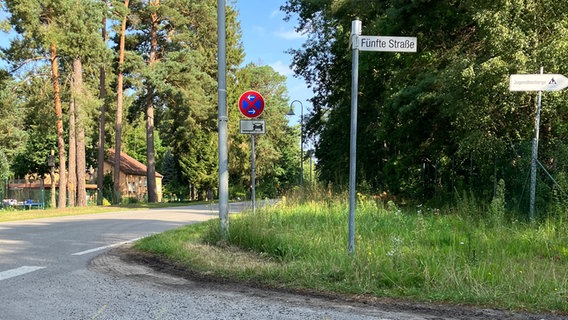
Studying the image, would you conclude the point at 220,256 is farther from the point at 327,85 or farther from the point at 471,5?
the point at 327,85

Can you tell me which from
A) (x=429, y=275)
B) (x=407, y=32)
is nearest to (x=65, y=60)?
(x=407, y=32)

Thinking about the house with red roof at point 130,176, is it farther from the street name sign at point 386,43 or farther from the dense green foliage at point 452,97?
the street name sign at point 386,43

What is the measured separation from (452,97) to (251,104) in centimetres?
549

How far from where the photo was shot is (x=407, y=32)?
560 inches

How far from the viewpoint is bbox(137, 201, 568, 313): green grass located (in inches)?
190

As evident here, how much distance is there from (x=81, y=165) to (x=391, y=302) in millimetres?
29041

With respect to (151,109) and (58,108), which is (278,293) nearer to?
(58,108)

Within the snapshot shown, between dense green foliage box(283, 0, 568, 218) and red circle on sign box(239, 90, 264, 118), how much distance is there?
5193mm

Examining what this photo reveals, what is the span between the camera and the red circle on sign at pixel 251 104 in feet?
28.5

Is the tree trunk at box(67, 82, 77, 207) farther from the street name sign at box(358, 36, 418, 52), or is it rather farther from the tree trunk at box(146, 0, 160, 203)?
the street name sign at box(358, 36, 418, 52)

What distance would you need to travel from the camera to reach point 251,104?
8695mm

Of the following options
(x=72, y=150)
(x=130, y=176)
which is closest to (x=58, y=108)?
(x=72, y=150)

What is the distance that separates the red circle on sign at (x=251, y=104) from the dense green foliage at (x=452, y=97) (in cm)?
519

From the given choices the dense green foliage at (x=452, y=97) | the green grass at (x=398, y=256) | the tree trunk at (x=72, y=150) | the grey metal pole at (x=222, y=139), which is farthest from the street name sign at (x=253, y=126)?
the tree trunk at (x=72, y=150)
